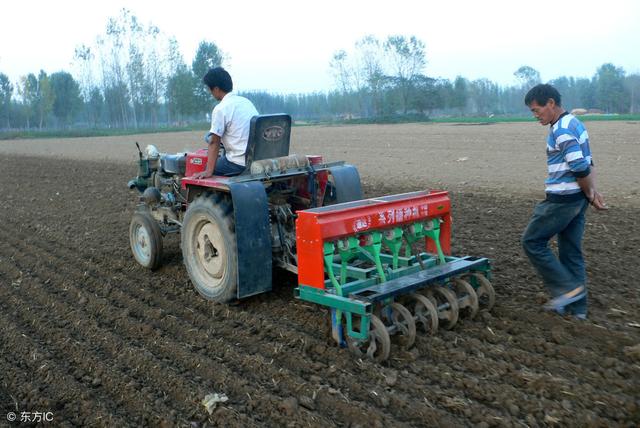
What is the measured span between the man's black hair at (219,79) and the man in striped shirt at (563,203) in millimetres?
2478

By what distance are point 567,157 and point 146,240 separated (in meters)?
4.02

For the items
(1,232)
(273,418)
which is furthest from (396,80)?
(273,418)

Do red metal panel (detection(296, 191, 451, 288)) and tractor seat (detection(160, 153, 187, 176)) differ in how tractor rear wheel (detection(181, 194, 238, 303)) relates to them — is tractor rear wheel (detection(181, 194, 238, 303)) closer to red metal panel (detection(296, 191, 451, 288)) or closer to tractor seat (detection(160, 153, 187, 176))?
red metal panel (detection(296, 191, 451, 288))

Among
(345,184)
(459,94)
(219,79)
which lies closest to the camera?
(219,79)

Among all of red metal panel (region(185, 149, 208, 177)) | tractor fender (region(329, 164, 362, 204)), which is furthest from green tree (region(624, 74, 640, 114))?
red metal panel (region(185, 149, 208, 177))

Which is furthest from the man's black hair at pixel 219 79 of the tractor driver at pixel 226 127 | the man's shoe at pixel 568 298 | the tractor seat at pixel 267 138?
the man's shoe at pixel 568 298

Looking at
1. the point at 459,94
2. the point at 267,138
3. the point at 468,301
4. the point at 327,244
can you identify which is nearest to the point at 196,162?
the point at 267,138

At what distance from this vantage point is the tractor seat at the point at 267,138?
4.92m

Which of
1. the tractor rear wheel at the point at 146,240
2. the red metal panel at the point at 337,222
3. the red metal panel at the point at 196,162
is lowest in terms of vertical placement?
the tractor rear wheel at the point at 146,240

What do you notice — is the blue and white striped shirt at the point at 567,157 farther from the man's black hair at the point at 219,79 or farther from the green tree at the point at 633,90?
the green tree at the point at 633,90

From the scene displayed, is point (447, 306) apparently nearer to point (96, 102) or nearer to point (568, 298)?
point (568, 298)

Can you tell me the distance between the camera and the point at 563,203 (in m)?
4.17

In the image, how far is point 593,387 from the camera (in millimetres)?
3260

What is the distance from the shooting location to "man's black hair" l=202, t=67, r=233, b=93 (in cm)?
506
